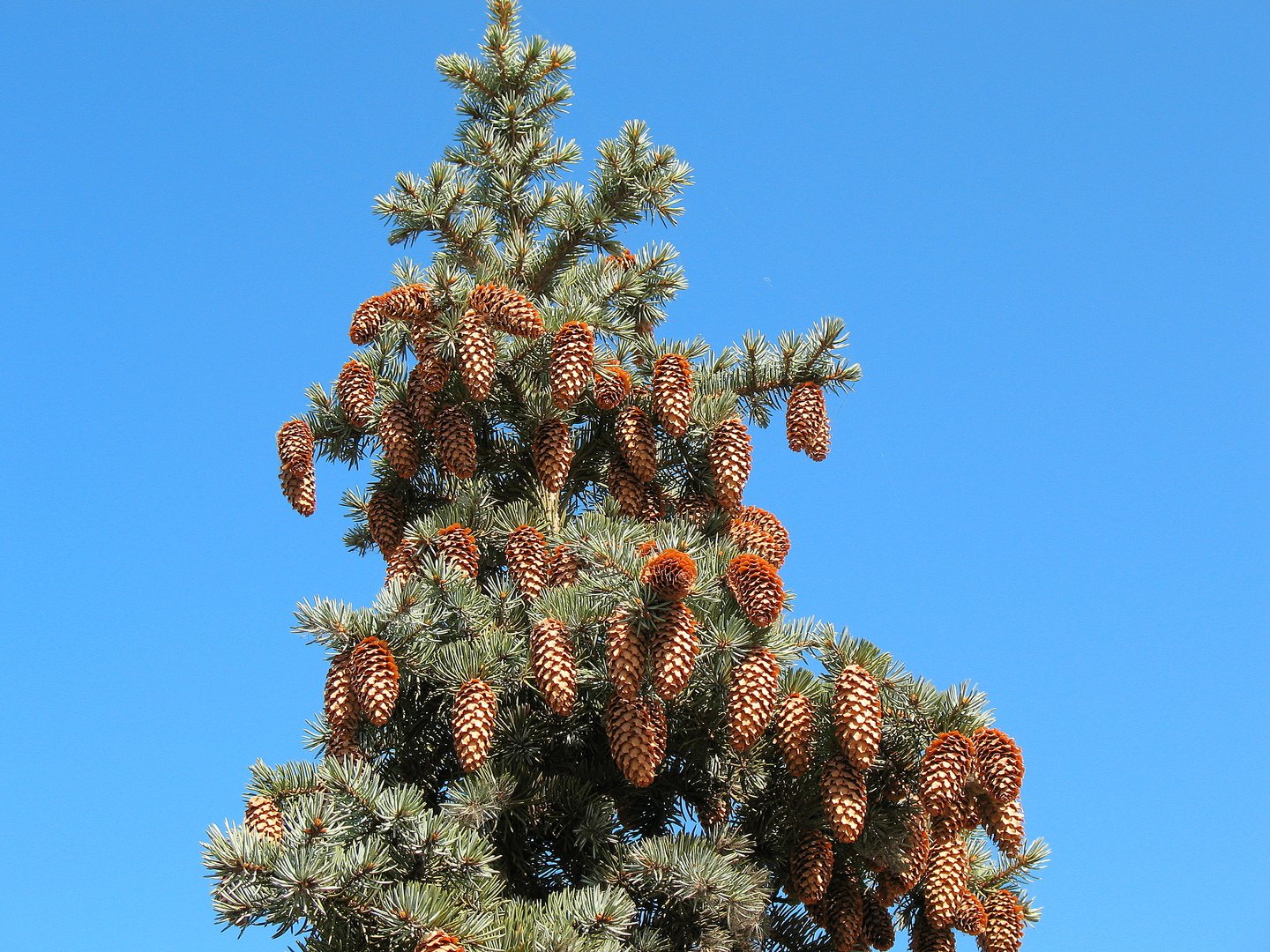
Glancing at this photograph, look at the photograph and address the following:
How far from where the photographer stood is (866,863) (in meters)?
5.19

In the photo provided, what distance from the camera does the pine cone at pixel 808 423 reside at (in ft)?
20.1

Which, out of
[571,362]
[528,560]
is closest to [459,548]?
[528,560]

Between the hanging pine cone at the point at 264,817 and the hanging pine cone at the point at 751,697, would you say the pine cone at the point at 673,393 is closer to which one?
the hanging pine cone at the point at 751,697

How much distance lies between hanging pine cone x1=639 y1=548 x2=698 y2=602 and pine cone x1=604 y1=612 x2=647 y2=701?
170 millimetres

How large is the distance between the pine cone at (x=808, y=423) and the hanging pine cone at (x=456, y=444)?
160 centimetres

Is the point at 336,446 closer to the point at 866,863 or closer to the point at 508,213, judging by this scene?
the point at 508,213

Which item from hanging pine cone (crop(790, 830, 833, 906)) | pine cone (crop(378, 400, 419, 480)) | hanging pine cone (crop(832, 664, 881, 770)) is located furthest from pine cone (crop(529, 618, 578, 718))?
pine cone (crop(378, 400, 419, 480))

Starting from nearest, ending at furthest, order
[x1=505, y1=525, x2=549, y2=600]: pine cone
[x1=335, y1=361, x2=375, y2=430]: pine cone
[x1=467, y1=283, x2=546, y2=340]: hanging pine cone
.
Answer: [x1=505, y1=525, x2=549, y2=600]: pine cone → [x1=467, y1=283, x2=546, y2=340]: hanging pine cone → [x1=335, y1=361, x2=375, y2=430]: pine cone

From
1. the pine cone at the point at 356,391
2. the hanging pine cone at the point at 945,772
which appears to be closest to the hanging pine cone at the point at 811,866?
the hanging pine cone at the point at 945,772

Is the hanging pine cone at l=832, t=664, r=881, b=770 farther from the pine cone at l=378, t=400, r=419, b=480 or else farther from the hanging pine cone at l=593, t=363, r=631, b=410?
the pine cone at l=378, t=400, r=419, b=480

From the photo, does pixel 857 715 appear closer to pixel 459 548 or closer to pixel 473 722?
pixel 473 722

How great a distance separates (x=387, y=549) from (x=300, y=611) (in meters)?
1.51

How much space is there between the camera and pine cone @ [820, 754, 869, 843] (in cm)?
469

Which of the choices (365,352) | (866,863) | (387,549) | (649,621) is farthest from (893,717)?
(365,352)
